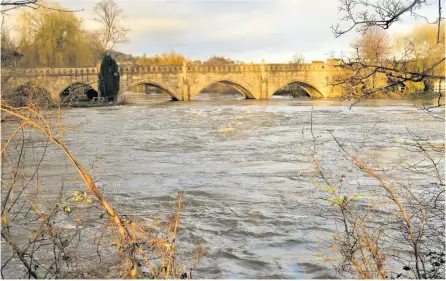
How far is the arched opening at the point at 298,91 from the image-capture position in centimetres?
4369

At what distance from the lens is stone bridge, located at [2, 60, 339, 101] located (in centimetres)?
3819

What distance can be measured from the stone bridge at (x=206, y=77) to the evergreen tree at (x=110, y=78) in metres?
1.28

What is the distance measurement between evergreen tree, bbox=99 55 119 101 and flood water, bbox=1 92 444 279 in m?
19.6

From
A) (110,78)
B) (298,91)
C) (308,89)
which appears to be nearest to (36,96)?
(110,78)

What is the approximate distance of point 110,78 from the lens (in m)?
36.4

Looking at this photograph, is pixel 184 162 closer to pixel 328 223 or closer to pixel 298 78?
pixel 328 223

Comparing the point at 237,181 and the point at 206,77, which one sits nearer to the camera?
the point at 237,181

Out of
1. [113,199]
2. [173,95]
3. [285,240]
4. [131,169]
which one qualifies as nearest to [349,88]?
[285,240]

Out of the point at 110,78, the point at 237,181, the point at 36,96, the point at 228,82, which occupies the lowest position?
the point at 237,181

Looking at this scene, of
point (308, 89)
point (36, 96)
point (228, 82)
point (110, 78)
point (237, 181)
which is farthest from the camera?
point (308, 89)

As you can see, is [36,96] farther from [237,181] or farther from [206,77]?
[206,77]

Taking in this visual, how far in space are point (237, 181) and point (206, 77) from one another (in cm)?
3342

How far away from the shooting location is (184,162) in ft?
34.8

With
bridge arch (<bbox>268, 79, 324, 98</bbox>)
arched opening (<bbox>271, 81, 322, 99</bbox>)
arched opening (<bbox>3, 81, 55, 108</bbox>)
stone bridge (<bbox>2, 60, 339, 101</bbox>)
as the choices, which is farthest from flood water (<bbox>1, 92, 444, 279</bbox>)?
arched opening (<bbox>271, 81, 322, 99</bbox>)
